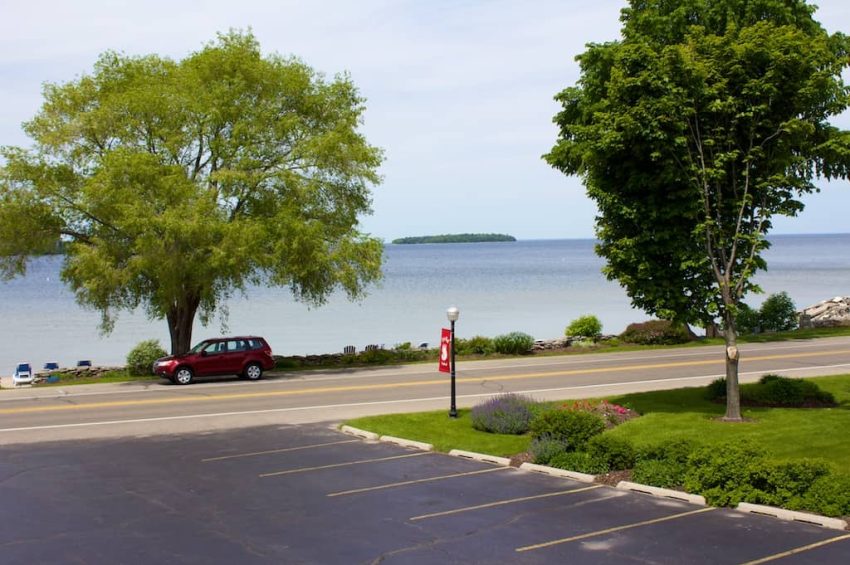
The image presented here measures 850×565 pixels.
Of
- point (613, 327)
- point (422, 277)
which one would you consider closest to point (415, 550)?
point (613, 327)

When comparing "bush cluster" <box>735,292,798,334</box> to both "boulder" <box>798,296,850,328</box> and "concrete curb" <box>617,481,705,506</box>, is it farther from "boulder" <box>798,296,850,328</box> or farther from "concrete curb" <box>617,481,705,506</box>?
"concrete curb" <box>617,481,705,506</box>

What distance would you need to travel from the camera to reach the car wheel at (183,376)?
31.3 meters

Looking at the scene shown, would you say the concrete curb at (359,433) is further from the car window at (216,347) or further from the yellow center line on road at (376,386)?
the car window at (216,347)

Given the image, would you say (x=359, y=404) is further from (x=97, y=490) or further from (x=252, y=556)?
(x=252, y=556)

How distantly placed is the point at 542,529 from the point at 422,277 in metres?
133

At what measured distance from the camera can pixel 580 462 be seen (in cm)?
1620

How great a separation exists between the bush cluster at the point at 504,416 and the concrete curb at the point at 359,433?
2550mm

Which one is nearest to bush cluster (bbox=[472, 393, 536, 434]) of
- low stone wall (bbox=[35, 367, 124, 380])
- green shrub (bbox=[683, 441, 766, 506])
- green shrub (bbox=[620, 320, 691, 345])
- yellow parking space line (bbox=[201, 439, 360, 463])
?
yellow parking space line (bbox=[201, 439, 360, 463])

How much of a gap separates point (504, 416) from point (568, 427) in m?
3.41

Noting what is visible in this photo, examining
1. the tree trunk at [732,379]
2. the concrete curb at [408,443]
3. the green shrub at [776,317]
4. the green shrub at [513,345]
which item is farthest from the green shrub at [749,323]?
the concrete curb at [408,443]

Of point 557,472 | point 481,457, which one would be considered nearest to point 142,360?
point 481,457

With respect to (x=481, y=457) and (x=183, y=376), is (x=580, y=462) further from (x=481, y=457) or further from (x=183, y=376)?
(x=183, y=376)

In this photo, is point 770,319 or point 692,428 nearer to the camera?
point 692,428

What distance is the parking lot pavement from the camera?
453 inches
